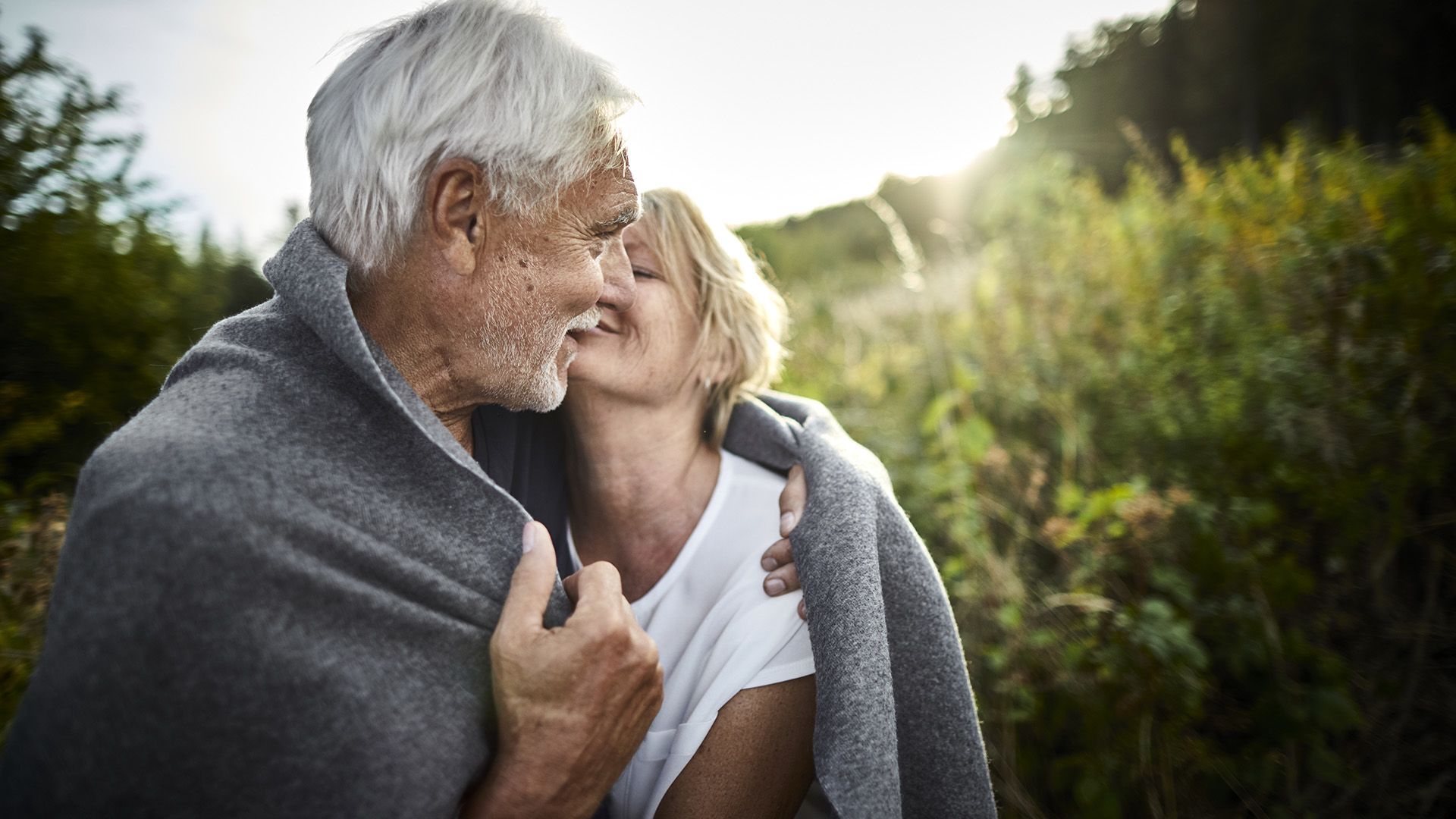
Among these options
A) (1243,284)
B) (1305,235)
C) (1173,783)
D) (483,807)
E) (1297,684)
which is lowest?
(1173,783)

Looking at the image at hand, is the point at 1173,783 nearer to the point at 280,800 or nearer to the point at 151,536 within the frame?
the point at 280,800

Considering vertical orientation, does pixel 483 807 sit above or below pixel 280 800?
below

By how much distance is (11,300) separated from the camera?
1765 mm

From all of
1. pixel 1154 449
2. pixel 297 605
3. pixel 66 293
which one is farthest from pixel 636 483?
pixel 1154 449

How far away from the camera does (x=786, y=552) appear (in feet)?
5.21

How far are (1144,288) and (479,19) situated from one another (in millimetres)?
4549

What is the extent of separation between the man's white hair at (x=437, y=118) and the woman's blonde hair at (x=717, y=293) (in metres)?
0.54

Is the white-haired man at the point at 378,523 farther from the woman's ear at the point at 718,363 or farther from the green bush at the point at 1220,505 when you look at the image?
the green bush at the point at 1220,505

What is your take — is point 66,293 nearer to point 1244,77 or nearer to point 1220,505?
point 1220,505

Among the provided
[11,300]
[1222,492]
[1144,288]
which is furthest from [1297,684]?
[11,300]

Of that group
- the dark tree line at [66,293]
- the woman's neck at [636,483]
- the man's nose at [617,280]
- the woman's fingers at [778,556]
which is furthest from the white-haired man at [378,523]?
the dark tree line at [66,293]

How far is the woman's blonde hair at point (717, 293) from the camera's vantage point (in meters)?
1.92

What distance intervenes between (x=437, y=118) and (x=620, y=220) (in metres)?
0.44

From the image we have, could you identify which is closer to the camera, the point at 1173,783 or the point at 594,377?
the point at 594,377
